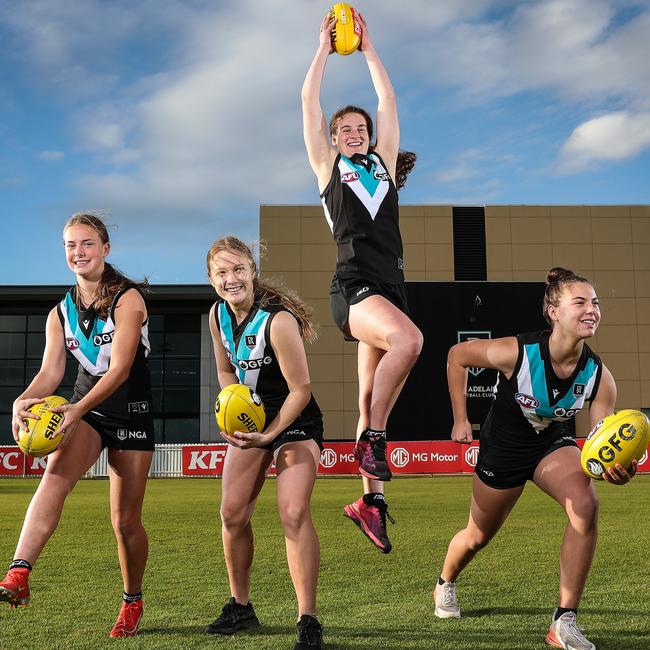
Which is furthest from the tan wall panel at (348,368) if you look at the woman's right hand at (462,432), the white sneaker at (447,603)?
the woman's right hand at (462,432)

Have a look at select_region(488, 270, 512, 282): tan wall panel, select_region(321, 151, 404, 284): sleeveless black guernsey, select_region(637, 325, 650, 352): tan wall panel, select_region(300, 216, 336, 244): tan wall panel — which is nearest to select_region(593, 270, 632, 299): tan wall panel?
select_region(637, 325, 650, 352): tan wall panel

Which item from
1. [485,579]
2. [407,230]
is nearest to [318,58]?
[485,579]

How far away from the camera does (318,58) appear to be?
18.4 ft

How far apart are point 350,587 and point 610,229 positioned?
36106mm

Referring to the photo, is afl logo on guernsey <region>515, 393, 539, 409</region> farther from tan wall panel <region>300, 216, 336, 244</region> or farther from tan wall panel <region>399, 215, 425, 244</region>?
tan wall panel <region>399, 215, 425, 244</region>

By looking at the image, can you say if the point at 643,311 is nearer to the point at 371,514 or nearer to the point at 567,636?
the point at 567,636

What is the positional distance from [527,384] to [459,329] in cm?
2397

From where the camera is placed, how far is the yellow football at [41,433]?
15.4 ft

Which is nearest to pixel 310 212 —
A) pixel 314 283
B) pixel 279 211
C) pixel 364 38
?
pixel 279 211

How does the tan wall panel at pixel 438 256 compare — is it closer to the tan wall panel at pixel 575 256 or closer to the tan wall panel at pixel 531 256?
the tan wall panel at pixel 531 256

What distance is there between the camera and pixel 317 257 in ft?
125

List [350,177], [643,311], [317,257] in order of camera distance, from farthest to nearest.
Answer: [643,311]
[317,257]
[350,177]

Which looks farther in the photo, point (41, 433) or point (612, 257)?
point (612, 257)

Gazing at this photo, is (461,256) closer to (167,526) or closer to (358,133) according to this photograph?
(167,526)
